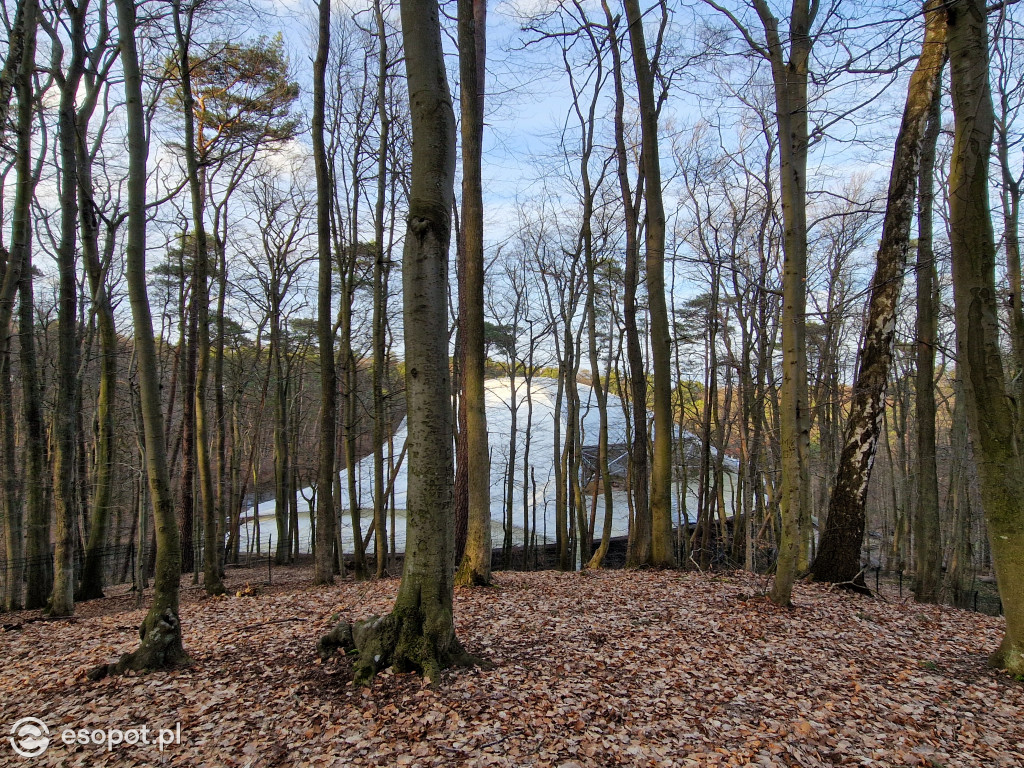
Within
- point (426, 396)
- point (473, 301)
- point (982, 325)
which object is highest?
point (473, 301)

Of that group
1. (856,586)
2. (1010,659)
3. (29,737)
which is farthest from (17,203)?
(856,586)

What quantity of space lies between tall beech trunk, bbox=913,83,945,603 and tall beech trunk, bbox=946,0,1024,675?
359 cm

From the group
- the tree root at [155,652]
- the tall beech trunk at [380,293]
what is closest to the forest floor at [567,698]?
the tree root at [155,652]

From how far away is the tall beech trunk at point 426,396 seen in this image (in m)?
3.60

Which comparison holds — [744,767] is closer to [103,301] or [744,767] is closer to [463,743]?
[463,743]

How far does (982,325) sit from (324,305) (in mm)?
8186

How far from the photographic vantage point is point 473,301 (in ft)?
Answer: 22.3

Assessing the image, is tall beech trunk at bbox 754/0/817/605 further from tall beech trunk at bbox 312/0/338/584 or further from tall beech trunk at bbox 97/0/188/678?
tall beech trunk at bbox 312/0/338/584

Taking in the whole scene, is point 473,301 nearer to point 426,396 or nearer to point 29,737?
point 426,396

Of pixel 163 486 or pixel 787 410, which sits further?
pixel 787 410

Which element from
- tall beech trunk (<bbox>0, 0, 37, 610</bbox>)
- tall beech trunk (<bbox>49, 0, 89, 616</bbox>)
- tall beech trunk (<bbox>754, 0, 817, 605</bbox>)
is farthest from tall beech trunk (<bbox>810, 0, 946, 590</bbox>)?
tall beech trunk (<bbox>0, 0, 37, 610</bbox>)

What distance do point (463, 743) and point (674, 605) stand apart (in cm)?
370

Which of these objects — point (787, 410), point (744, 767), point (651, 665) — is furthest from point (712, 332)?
point (744, 767)

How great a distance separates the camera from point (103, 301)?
893 cm
